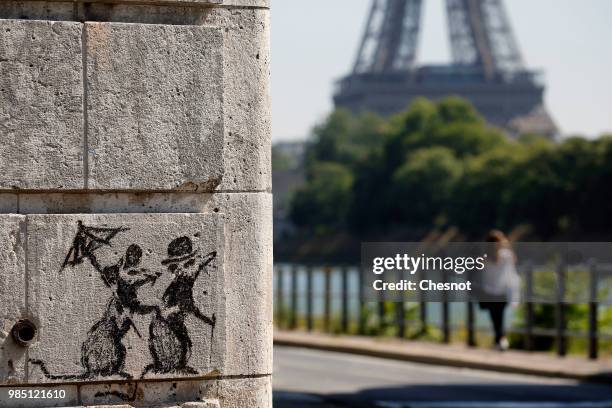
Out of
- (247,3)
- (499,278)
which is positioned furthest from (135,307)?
(499,278)

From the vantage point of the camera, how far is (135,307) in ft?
18.4

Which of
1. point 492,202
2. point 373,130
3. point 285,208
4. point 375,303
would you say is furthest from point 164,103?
point 285,208

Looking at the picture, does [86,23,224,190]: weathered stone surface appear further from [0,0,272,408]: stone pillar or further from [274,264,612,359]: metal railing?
[274,264,612,359]: metal railing

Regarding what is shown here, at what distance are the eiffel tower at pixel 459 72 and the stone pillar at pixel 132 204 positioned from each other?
149m

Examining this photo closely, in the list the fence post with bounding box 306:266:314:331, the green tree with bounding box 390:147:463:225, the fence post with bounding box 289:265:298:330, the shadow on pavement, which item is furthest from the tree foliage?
the shadow on pavement

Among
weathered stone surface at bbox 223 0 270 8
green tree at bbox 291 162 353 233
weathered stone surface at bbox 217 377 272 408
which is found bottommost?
weathered stone surface at bbox 217 377 272 408

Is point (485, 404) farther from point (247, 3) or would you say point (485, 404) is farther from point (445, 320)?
point (247, 3)

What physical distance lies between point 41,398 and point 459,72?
165 m

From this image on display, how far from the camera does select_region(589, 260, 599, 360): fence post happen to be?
17.3m

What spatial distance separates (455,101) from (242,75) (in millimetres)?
127019

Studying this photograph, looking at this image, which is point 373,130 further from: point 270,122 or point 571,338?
point 270,122

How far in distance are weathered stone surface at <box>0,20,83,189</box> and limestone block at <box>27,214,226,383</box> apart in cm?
18

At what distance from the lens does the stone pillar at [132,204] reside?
544 centimetres

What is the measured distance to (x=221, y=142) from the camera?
18.7 ft
